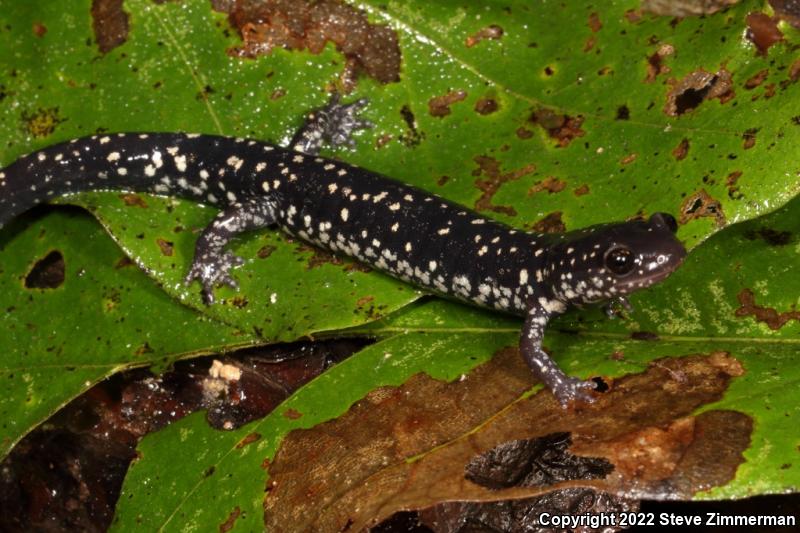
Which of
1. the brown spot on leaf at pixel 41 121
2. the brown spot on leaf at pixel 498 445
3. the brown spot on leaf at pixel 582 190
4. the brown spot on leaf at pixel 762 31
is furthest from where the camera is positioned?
the brown spot on leaf at pixel 41 121

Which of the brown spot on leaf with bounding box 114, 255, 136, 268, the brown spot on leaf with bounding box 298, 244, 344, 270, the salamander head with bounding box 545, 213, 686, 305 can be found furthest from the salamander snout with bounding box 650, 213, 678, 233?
the brown spot on leaf with bounding box 114, 255, 136, 268

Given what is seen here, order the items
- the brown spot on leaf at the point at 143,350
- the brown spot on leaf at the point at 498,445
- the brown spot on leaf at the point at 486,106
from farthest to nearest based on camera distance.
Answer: the brown spot on leaf at the point at 486,106 < the brown spot on leaf at the point at 143,350 < the brown spot on leaf at the point at 498,445

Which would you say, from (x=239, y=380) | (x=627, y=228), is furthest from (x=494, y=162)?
(x=239, y=380)

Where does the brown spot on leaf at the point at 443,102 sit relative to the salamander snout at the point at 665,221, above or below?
above

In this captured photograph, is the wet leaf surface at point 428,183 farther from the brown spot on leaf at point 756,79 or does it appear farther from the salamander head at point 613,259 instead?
the salamander head at point 613,259

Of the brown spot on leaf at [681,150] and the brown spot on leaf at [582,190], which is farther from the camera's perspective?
the brown spot on leaf at [582,190]

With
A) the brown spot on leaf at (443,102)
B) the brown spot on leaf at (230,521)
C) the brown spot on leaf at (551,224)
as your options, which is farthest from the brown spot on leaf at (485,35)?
the brown spot on leaf at (230,521)

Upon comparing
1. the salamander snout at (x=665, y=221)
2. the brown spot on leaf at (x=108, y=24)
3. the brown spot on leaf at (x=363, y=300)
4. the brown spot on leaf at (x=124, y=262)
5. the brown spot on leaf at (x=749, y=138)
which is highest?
the brown spot on leaf at (x=108, y=24)
